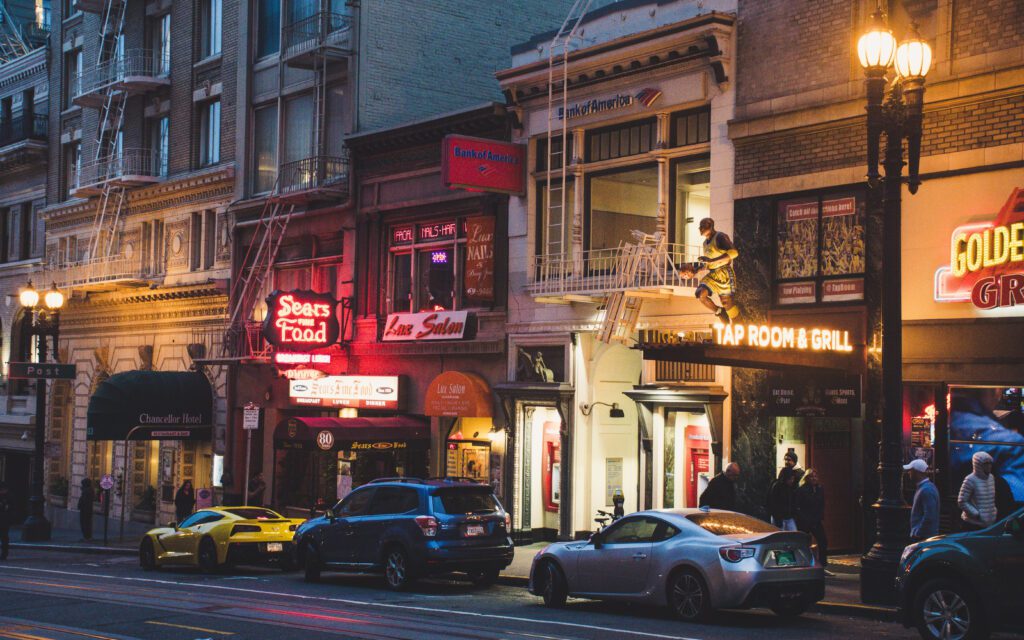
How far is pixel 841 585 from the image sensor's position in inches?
750

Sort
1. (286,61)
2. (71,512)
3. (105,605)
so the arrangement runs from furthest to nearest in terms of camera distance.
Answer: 1. (71,512)
2. (286,61)
3. (105,605)

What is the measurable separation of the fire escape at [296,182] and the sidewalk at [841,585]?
1304 centimetres

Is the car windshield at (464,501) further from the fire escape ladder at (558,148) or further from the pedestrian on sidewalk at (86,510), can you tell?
the pedestrian on sidewalk at (86,510)

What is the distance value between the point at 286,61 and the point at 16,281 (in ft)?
66.3

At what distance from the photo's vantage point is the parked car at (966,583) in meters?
12.9

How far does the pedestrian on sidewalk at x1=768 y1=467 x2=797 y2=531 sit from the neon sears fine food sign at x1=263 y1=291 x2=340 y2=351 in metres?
15.9

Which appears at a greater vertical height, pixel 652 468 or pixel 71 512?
pixel 652 468

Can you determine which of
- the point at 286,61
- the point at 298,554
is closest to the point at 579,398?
the point at 298,554

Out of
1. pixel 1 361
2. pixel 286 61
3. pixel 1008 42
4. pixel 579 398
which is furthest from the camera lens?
pixel 1 361

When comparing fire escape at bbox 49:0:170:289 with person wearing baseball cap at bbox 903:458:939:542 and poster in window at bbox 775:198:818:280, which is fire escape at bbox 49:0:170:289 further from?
person wearing baseball cap at bbox 903:458:939:542

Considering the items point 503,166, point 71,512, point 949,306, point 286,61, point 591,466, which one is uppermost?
point 286,61

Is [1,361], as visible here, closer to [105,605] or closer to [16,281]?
[16,281]

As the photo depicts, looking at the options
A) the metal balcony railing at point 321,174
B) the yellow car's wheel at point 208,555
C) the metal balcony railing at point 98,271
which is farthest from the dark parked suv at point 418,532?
the metal balcony railing at point 98,271

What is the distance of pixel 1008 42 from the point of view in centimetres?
1981
